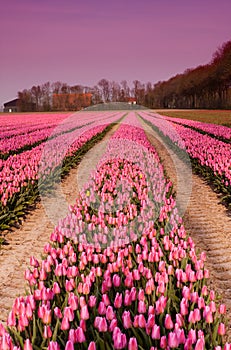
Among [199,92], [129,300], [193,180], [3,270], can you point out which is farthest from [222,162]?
[199,92]

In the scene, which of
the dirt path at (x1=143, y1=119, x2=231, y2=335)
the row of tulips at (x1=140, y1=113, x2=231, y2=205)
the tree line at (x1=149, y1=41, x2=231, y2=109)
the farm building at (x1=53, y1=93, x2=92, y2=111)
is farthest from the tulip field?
the farm building at (x1=53, y1=93, x2=92, y2=111)

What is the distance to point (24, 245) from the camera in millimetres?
5867

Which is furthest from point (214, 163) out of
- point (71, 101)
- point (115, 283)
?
point (71, 101)

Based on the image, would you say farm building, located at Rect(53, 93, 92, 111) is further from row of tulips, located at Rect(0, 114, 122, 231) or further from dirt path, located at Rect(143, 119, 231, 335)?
dirt path, located at Rect(143, 119, 231, 335)

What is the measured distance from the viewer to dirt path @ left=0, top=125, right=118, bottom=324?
14.3ft

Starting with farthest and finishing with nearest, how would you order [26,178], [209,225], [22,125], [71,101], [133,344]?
[71,101]
[22,125]
[26,178]
[209,225]
[133,344]

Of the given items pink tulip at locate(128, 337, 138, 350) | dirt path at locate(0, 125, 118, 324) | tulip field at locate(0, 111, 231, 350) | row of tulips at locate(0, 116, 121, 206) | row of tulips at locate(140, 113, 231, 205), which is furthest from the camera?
row of tulips at locate(140, 113, 231, 205)

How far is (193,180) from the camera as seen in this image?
1098cm

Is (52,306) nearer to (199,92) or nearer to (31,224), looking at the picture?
(31,224)

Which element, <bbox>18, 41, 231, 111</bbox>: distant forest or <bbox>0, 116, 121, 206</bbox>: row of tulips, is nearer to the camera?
<bbox>0, 116, 121, 206</bbox>: row of tulips

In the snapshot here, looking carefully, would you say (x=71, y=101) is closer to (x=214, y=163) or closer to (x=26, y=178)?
(x=214, y=163)

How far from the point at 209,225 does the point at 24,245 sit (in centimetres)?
329

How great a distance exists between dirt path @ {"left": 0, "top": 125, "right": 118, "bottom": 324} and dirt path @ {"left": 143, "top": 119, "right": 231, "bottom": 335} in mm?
2372

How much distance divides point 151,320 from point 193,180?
8.65m
